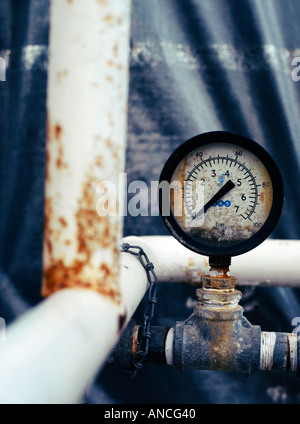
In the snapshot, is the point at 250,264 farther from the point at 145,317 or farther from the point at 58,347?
the point at 58,347

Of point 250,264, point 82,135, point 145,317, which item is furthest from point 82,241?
point 250,264

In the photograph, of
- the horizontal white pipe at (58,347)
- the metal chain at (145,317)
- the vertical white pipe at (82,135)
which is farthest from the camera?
the metal chain at (145,317)

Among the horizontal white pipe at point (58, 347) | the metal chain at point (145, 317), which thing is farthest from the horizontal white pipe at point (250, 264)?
the horizontal white pipe at point (58, 347)

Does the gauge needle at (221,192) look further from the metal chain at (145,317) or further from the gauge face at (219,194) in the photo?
the metal chain at (145,317)

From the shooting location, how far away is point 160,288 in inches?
56.6

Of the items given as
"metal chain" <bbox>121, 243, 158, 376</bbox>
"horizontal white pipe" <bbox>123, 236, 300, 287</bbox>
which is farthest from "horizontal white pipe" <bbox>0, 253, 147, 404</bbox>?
"horizontal white pipe" <bbox>123, 236, 300, 287</bbox>

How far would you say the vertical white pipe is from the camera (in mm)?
406

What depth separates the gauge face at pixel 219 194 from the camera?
2.93 ft

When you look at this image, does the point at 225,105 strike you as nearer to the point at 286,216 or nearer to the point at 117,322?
the point at 286,216

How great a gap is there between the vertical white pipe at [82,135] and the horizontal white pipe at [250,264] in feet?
2.27

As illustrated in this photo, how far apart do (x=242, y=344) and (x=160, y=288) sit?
584 mm

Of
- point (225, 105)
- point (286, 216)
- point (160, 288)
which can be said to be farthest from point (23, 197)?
point (286, 216)

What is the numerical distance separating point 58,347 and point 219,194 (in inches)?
24.2
